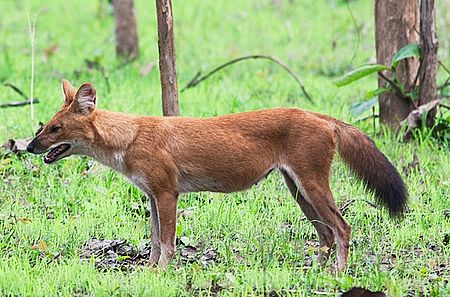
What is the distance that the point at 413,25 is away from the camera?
866 centimetres

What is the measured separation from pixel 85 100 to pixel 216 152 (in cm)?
90

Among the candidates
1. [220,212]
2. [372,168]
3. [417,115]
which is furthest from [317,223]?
[417,115]

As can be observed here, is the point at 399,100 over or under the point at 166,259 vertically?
over

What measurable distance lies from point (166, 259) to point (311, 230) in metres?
1.31

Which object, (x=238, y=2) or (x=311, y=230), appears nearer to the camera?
(x=311, y=230)

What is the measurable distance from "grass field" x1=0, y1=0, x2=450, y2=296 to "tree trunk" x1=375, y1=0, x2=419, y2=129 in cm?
32

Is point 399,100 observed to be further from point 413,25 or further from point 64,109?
point 64,109

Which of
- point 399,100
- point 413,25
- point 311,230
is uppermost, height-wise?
point 413,25

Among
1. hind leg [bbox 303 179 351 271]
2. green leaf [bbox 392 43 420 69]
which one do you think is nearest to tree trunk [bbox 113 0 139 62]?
green leaf [bbox 392 43 420 69]

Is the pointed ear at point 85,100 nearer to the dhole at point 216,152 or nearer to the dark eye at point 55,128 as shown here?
the dhole at point 216,152

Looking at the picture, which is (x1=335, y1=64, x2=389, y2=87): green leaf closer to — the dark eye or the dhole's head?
the dhole's head

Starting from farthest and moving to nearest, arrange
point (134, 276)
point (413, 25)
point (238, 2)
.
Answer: point (238, 2)
point (413, 25)
point (134, 276)

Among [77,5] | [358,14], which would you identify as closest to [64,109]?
[358,14]

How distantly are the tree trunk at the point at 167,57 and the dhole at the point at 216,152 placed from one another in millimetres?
1248
